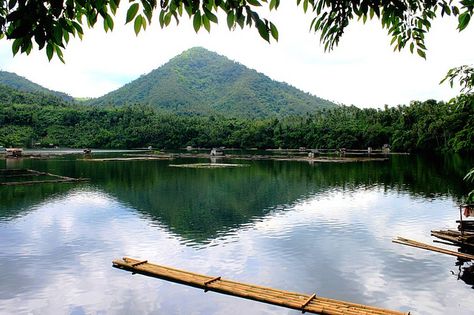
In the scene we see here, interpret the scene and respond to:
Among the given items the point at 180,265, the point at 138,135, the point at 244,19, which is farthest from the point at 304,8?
the point at 138,135

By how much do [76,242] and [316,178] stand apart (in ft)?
99.5

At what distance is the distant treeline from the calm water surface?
57520 mm

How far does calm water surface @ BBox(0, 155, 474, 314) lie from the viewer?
44.4 feet

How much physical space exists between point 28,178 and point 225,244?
3392cm

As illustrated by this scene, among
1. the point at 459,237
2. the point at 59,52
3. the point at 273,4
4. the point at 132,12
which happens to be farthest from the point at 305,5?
the point at 459,237

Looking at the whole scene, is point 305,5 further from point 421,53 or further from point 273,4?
point 421,53

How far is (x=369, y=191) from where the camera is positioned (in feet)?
120

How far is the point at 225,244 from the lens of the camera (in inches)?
789

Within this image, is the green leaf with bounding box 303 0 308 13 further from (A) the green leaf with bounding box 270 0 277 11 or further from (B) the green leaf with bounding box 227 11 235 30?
(B) the green leaf with bounding box 227 11 235 30

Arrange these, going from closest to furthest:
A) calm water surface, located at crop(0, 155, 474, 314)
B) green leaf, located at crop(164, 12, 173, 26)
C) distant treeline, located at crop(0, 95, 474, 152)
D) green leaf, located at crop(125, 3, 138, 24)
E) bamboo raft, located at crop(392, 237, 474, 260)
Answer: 1. green leaf, located at crop(125, 3, 138, 24)
2. green leaf, located at crop(164, 12, 173, 26)
3. calm water surface, located at crop(0, 155, 474, 314)
4. bamboo raft, located at crop(392, 237, 474, 260)
5. distant treeline, located at crop(0, 95, 474, 152)

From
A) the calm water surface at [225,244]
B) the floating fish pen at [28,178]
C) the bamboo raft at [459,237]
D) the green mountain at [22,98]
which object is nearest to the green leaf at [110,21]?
the calm water surface at [225,244]

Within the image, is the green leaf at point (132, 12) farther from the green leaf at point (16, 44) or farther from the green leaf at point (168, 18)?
the green leaf at point (16, 44)

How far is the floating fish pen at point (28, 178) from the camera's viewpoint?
134 ft

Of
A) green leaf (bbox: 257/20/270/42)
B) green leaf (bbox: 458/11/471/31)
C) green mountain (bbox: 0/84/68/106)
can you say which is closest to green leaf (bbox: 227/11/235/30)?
green leaf (bbox: 257/20/270/42)
